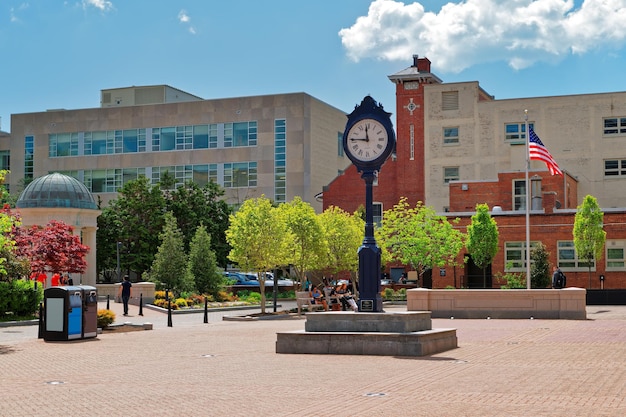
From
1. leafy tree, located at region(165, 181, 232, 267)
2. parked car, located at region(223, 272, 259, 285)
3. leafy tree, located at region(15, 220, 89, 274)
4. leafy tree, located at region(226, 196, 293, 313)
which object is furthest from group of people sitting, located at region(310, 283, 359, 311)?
leafy tree, located at region(165, 181, 232, 267)

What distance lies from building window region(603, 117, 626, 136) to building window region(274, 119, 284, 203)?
29.7m

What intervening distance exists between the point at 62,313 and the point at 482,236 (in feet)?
106

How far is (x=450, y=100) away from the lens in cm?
7250

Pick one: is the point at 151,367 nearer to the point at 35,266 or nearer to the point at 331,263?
the point at 35,266

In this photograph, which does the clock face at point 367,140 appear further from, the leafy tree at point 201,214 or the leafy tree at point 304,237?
the leafy tree at point 201,214

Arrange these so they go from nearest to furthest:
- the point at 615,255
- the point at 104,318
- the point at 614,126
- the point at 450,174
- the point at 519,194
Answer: the point at 104,318 → the point at 615,255 → the point at 519,194 → the point at 614,126 → the point at 450,174

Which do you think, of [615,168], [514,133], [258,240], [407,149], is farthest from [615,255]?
[407,149]

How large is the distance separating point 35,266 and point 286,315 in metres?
12.8

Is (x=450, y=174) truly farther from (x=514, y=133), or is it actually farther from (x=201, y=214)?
(x=201, y=214)

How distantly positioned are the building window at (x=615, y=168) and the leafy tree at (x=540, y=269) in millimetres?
18883

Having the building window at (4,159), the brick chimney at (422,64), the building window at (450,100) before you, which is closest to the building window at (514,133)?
the building window at (450,100)

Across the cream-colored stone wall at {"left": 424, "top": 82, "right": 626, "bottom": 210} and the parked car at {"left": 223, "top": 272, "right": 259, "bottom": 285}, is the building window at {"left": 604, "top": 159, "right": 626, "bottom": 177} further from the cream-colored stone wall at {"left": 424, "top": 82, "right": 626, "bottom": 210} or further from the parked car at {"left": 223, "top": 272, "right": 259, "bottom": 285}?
the parked car at {"left": 223, "top": 272, "right": 259, "bottom": 285}

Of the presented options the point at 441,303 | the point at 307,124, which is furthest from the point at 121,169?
the point at 441,303

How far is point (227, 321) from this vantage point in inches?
1432
